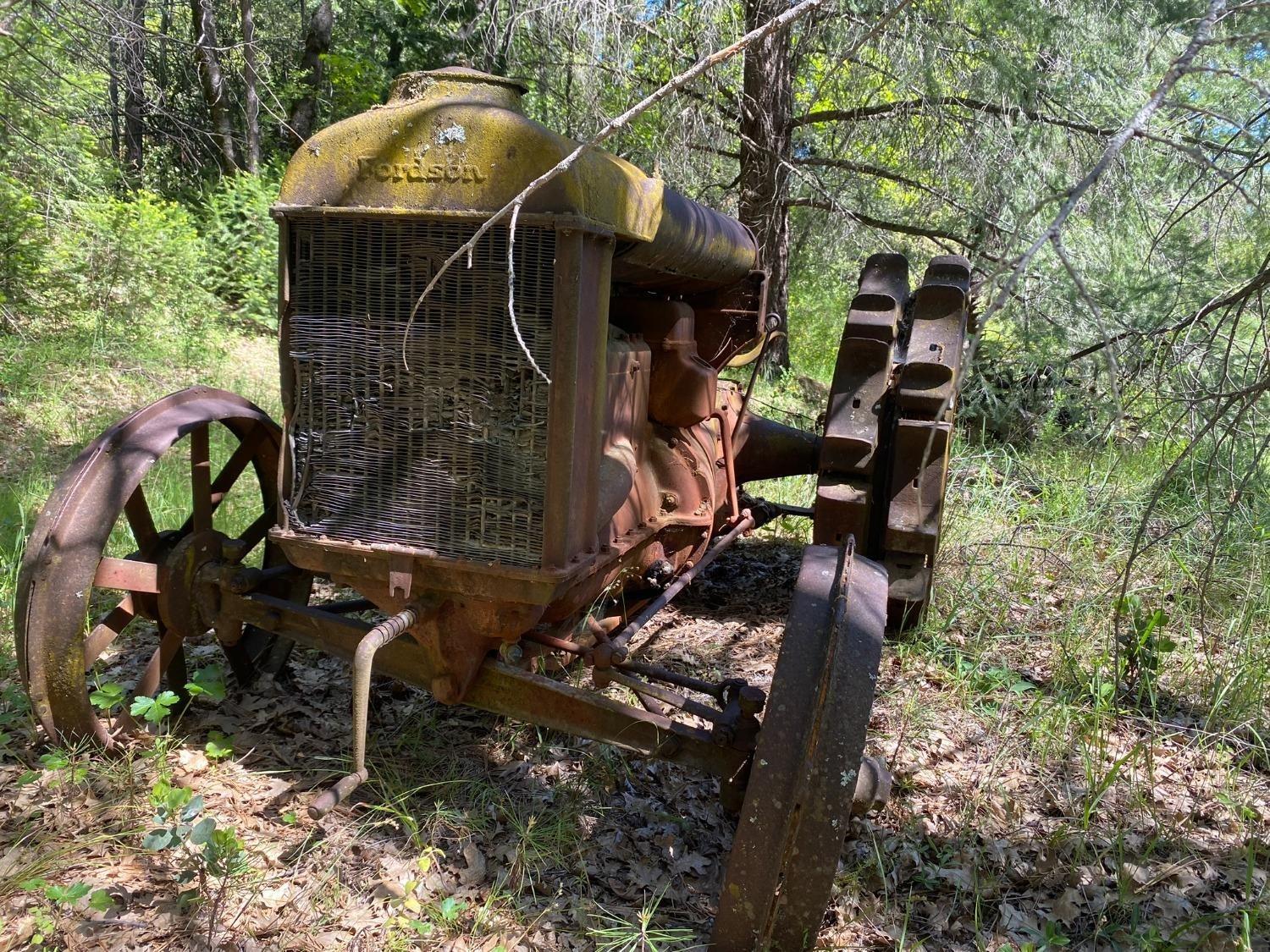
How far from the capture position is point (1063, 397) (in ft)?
21.4

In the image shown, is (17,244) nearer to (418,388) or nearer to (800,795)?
(418,388)

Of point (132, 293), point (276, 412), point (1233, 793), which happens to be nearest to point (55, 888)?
point (1233, 793)

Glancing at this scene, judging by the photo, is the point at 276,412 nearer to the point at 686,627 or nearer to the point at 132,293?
the point at 132,293

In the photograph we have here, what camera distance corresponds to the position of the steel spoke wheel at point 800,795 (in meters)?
1.88

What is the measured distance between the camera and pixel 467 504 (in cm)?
229

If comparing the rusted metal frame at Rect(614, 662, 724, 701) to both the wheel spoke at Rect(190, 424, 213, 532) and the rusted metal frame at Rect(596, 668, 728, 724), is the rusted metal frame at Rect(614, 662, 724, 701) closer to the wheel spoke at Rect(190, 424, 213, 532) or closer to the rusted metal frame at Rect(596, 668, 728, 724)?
the rusted metal frame at Rect(596, 668, 728, 724)

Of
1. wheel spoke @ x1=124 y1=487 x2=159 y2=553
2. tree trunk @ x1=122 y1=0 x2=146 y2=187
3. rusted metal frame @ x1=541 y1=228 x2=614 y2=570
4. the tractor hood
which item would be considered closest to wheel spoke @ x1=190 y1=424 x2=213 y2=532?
wheel spoke @ x1=124 y1=487 x2=159 y2=553

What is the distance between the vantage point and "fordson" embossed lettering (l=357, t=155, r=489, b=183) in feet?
6.91

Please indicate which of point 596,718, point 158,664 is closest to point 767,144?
point 596,718

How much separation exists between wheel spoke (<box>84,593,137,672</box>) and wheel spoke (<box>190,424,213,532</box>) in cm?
30

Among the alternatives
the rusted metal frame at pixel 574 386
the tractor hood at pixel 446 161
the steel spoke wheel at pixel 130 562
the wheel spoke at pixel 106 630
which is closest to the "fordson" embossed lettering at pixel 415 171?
the tractor hood at pixel 446 161

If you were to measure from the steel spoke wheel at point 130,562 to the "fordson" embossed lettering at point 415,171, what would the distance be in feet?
3.35

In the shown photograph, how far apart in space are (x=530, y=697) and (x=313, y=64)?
1383 centimetres

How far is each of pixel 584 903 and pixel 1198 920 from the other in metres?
1.53
